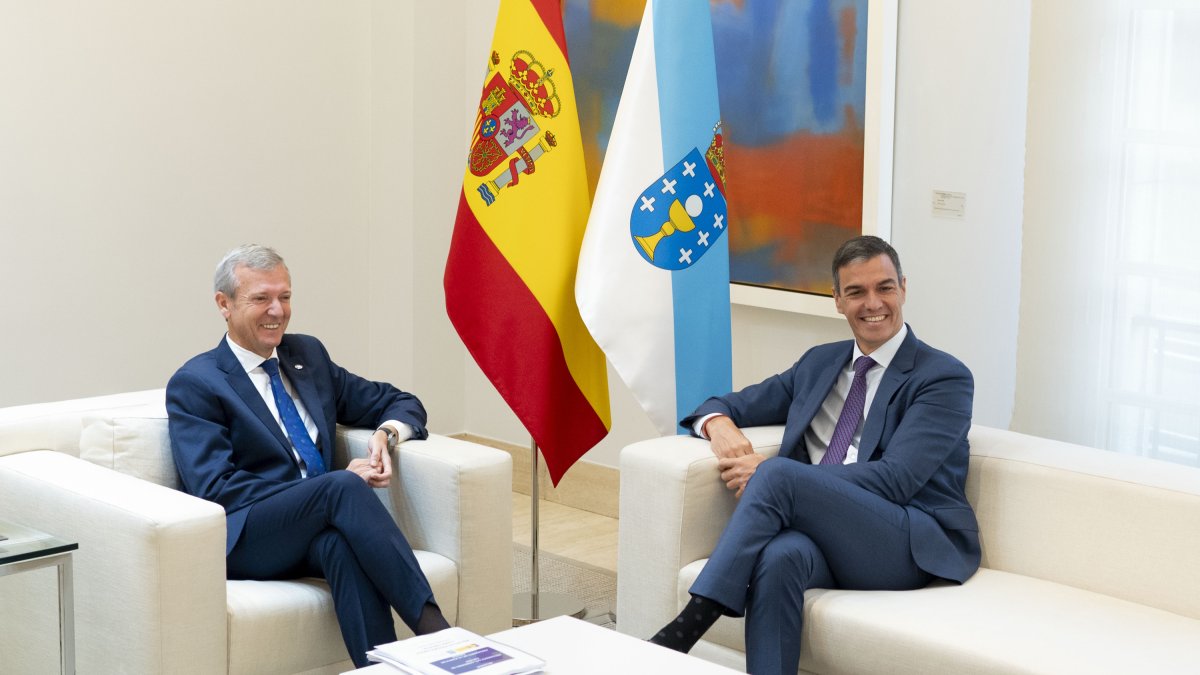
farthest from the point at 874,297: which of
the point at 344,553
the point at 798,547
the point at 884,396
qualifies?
the point at 344,553

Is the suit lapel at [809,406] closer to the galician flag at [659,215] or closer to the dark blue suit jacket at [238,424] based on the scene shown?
the galician flag at [659,215]

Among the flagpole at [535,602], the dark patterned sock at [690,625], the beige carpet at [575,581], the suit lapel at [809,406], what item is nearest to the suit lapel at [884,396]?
the suit lapel at [809,406]

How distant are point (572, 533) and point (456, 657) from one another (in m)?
2.61

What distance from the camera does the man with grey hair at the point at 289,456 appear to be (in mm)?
3029

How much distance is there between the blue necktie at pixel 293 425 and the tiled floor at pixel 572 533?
58.9 inches

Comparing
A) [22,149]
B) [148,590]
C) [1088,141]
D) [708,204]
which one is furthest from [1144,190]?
[22,149]

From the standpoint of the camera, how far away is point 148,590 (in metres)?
2.73

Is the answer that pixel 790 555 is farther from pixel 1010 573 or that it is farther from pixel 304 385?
pixel 304 385

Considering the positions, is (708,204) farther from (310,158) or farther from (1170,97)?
(310,158)

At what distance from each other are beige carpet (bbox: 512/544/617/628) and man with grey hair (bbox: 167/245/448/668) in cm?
106

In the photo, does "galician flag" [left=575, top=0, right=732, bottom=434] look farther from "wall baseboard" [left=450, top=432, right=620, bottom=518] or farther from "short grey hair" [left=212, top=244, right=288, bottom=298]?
"wall baseboard" [left=450, top=432, right=620, bottom=518]

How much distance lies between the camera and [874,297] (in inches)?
130

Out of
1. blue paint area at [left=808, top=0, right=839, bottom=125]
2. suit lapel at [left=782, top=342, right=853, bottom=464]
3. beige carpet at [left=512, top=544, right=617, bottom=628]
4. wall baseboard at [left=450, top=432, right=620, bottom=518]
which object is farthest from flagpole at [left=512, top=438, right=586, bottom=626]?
blue paint area at [left=808, top=0, right=839, bottom=125]

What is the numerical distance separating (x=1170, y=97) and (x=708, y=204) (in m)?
1.26
